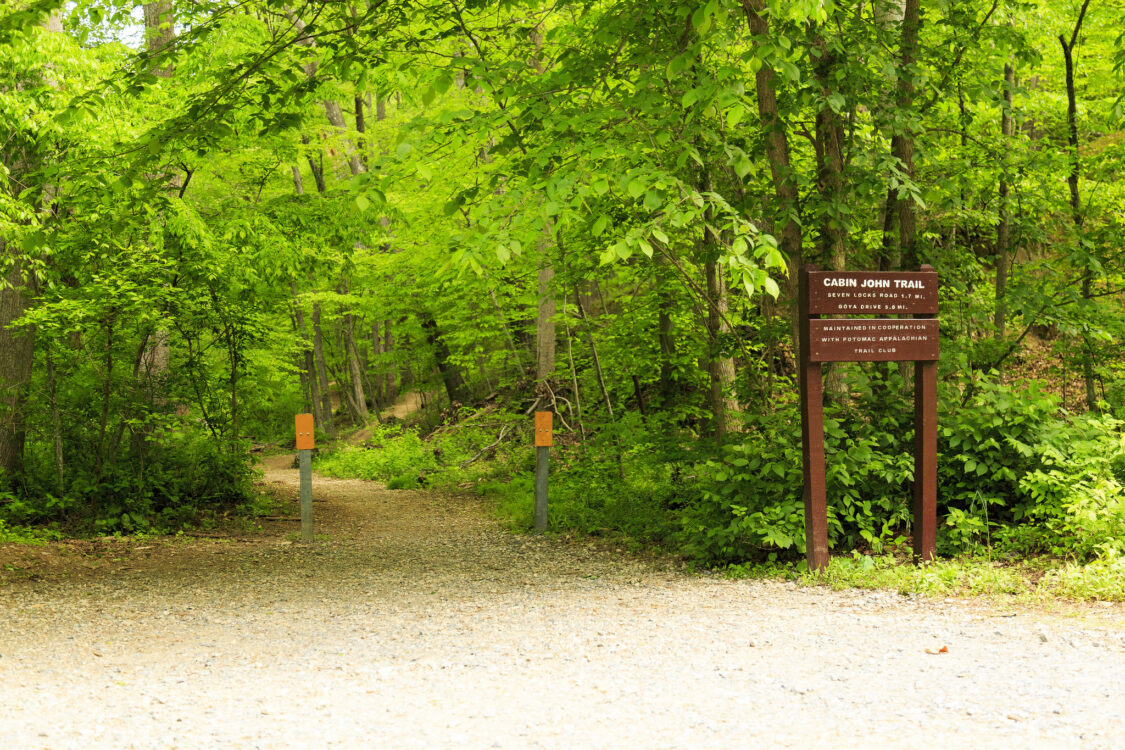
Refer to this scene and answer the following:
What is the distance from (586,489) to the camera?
9898mm

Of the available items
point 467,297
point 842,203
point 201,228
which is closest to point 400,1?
point 201,228

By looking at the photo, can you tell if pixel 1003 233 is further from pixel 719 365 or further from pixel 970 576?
pixel 970 576

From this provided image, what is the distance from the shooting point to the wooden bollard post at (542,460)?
29.7 ft

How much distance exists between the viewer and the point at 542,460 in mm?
9078

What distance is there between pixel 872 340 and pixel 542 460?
13.8 feet

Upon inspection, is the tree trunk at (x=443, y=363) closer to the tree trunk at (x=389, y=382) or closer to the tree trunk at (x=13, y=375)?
the tree trunk at (x=389, y=382)

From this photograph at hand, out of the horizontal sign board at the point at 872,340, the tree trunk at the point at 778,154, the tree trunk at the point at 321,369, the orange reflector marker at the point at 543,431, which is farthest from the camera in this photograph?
the tree trunk at the point at 321,369

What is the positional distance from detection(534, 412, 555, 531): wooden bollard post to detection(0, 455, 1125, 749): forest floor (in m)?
2.27

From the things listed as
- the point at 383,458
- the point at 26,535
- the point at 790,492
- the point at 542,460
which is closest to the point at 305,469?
the point at 542,460

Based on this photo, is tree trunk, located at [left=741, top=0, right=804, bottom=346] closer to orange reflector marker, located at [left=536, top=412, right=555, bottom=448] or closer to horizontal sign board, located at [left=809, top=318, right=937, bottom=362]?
horizontal sign board, located at [left=809, top=318, right=937, bottom=362]

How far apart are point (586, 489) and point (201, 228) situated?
16.7 ft

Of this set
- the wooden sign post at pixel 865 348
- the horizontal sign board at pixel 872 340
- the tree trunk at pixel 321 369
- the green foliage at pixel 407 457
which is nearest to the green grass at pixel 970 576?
the wooden sign post at pixel 865 348

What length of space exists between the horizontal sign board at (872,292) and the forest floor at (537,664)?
196 centimetres

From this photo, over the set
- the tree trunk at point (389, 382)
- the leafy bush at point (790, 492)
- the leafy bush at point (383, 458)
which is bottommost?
the leafy bush at point (383, 458)
